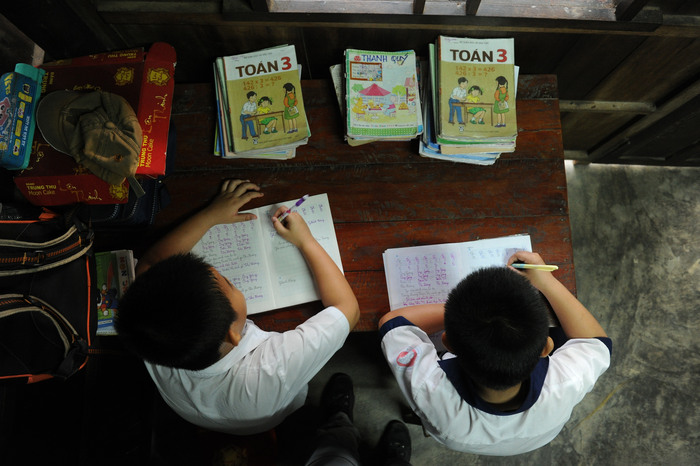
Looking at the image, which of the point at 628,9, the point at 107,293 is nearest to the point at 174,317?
the point at 107,293

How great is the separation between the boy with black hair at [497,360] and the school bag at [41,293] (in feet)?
3.36

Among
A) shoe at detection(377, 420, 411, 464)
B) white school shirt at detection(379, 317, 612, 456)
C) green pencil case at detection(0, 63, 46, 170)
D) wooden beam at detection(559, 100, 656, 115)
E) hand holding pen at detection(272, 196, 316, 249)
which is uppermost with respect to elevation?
wooden beam at detection(559, 100, 656, 115)

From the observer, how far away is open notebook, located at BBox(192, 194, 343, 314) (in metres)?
1.41

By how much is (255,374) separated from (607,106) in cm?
206

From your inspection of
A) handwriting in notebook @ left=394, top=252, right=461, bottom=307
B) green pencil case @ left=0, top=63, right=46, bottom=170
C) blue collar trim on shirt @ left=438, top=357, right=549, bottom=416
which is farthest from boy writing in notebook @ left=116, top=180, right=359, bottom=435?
green pencil case @ left=0, top=63, right=46, bottom=170

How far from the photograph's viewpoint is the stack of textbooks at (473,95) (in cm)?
139

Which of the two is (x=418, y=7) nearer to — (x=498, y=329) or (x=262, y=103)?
(x=262, y=103)

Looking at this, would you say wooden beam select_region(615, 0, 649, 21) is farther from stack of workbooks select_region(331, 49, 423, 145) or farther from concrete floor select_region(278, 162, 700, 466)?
concrete floor select_region(278, 162, 700, 466)

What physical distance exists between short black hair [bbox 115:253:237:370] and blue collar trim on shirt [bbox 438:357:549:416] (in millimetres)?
750

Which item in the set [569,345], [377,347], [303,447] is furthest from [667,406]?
[303,447]

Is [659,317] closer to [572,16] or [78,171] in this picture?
[572,16]

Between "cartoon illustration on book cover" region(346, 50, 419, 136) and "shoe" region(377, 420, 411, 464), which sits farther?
"shoe" region(377, 420, 411, 464)

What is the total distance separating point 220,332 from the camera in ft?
3.39

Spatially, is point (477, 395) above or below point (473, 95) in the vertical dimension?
below
